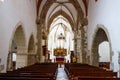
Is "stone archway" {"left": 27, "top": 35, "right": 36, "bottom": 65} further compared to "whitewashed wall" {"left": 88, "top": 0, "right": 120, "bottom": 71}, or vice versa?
"stone archway" {"left": 27, "top": 35, "right": 36, "bottom": 65}

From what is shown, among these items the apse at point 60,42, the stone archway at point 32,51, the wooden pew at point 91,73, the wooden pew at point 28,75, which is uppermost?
the apse at point 60,42

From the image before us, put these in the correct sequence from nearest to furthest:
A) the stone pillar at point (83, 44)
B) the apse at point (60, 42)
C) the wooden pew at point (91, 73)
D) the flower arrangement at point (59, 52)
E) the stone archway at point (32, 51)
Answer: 1. the wooden pew at point (91, 73)
2. the stone archway at point (32, 51)
3. the stone pillar at point (83, 44)
4. the apse at point (60, 42)
5. the flower arrangement at point (59, 52)

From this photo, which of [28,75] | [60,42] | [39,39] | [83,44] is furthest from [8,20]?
[60,42]

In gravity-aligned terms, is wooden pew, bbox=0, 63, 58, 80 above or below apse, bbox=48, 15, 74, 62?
below

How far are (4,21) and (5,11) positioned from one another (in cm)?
44

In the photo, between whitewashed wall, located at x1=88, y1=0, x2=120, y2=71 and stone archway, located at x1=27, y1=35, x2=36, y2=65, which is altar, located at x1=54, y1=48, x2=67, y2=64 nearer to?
stone archway, located at x1=27, y1=35, x2=36, y2=65

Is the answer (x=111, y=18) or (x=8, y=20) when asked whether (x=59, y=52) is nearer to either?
(x=111, y=18)

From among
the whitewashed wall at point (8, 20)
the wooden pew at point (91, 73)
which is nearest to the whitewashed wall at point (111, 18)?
the wooden pew at point (91, 73)

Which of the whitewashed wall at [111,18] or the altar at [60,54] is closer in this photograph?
the whitewashed wall at [111,18]

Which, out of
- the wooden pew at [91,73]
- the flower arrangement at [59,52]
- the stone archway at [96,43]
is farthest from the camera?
the flower arrangement at [59,52]

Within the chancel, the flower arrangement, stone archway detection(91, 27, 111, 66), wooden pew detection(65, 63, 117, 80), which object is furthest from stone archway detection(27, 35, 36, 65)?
the flower arrangement

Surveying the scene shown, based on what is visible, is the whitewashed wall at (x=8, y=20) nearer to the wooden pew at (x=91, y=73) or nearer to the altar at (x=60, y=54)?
the wooden pew at (x=91, y=73)

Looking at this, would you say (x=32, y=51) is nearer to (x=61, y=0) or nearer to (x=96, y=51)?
(x=96, y=51)

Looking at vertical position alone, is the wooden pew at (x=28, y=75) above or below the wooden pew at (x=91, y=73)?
above
